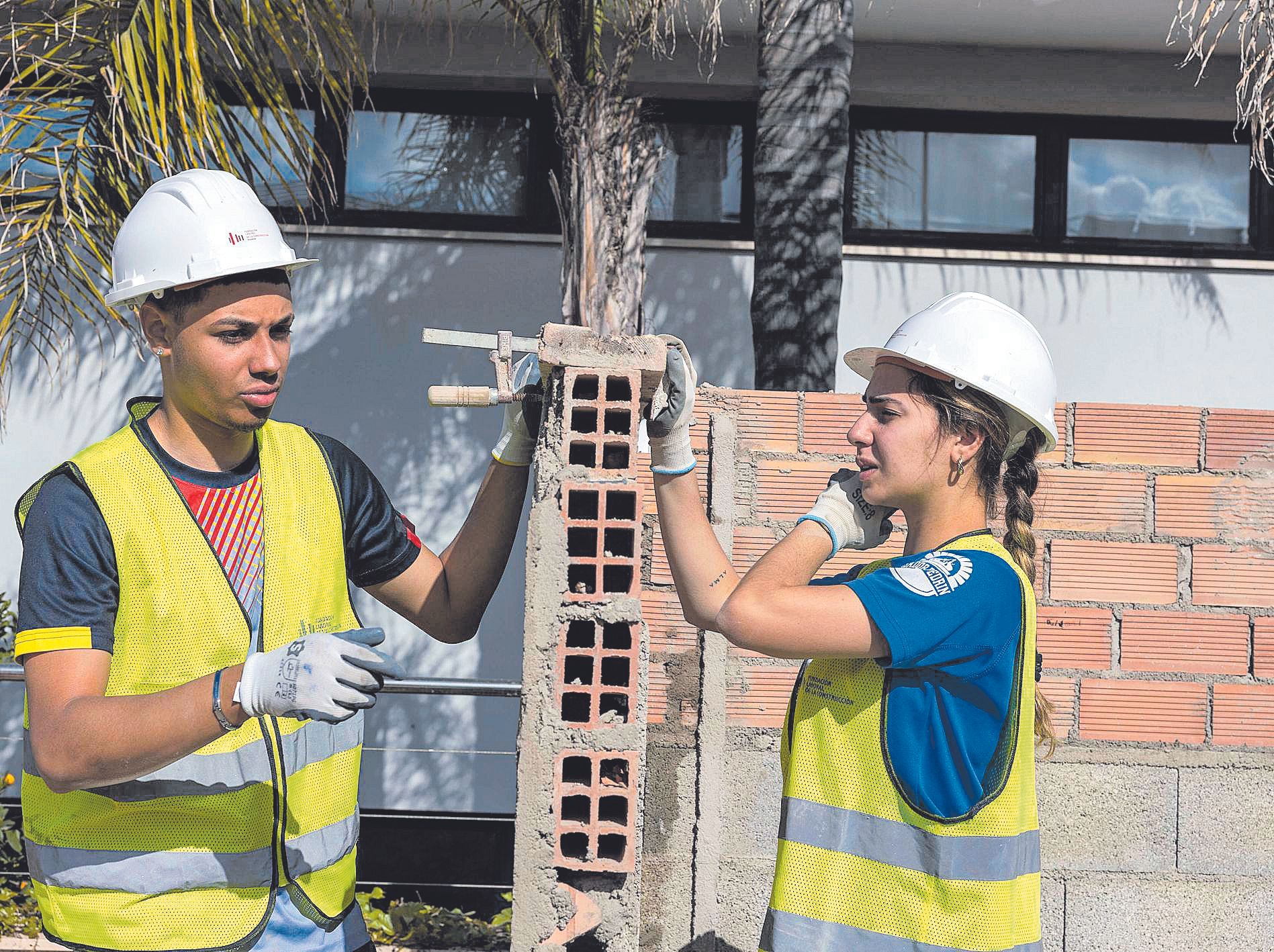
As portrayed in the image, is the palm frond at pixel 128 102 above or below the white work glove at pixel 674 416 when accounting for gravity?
above

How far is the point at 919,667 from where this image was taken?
2145mm

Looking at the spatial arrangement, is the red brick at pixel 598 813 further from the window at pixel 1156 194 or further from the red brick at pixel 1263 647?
the window at pixel 1156 194

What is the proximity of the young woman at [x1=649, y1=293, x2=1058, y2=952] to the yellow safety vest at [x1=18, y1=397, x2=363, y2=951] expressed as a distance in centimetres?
88

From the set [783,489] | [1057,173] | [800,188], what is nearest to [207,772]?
[783,489]

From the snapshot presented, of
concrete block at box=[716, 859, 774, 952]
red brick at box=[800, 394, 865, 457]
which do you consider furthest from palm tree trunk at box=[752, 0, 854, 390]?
concrete block at box=[716, 859, 774, 952]

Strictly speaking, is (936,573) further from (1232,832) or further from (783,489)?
(1232,832)

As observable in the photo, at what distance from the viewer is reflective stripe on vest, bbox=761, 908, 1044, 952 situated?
7.05 ft

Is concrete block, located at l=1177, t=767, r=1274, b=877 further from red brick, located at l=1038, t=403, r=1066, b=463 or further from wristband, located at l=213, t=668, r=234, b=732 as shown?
wristband, located at l=213, t=668, r=234, b=732

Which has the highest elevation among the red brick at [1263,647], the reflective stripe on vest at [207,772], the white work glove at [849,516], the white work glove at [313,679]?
the white work glove at [849,516]

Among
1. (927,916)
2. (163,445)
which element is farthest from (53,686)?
(927,916)

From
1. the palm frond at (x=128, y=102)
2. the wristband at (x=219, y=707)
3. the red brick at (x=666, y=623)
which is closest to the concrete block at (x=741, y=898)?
the red brick at (x=666, y=623)

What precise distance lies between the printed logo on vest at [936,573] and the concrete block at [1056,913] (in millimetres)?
2041

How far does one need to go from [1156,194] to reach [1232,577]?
10.9 feet

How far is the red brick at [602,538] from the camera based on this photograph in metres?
2.50
